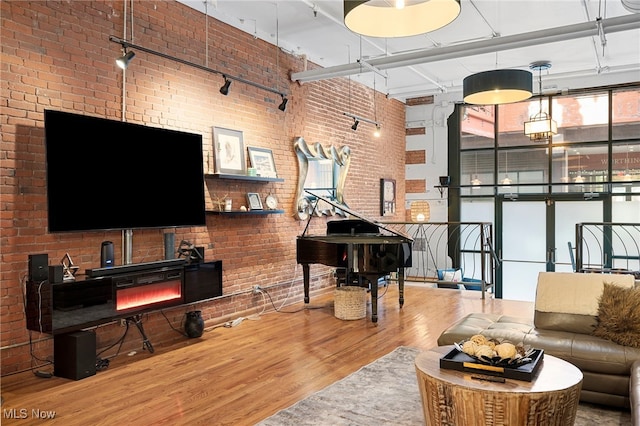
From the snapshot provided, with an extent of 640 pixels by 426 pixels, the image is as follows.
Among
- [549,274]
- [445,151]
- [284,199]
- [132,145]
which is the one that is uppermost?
[445,151]

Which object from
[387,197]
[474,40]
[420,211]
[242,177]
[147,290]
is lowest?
[147,290]

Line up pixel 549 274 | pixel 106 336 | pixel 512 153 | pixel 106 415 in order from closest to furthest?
pixel 106 415, pixel 549 274, pixel 106 336, pixel 512 153

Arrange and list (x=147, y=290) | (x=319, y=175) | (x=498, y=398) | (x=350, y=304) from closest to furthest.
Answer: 1. (x=498, y=398)
2. (x=147, y=290)
3. (x=350, y=304)
4. (x=319, y=175)

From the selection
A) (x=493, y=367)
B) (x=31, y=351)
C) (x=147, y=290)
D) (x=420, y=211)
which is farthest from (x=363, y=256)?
(x=420, y=211)

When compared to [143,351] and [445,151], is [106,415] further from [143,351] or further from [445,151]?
[445,151]

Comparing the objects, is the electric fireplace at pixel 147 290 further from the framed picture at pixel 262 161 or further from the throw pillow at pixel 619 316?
the throw pillow at pixel 619 316

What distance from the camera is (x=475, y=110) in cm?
1027

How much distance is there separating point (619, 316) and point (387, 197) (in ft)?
21.9

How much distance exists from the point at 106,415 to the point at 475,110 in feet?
30.3

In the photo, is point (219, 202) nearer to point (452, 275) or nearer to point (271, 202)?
point (271, 202)

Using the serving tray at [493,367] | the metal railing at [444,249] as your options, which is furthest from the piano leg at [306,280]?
the serving tray at [493,367]

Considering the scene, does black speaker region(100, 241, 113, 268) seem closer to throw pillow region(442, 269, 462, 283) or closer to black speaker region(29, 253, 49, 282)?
black speaker region(29, 253, 49, 282)

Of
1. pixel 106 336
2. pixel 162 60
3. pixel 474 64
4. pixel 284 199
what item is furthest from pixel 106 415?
pixel 474 64

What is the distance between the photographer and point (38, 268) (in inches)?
153
